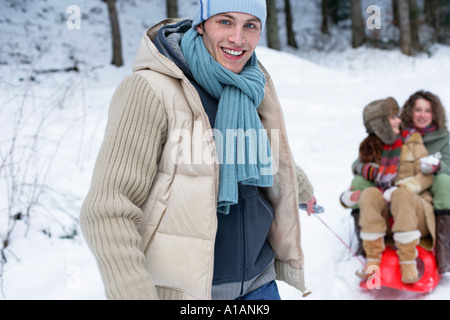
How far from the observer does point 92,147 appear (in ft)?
18.5

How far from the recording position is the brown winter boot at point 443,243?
3.49 m

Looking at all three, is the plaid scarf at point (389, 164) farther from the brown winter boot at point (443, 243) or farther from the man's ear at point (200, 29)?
the man's ear at point (200, 29)

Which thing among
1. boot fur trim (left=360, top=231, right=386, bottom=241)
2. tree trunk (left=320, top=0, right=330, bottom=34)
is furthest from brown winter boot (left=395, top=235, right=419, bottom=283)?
tree trunk (left=320, top=0, right=330, bottom=34)

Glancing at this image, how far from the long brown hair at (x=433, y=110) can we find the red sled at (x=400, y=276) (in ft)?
3.61

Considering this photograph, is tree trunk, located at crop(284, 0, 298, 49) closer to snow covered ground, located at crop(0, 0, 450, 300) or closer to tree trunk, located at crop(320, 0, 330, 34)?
tree trunk, located at crop(320, 0, 330, 34)

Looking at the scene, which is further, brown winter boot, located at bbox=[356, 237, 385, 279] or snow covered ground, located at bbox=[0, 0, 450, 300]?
brown winter boot, located at bbox=[356, 237, 385, 279]

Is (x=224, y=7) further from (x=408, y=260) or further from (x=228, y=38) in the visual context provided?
(x=408, y=260)

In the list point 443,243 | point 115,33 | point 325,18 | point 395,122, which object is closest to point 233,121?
point 443,243

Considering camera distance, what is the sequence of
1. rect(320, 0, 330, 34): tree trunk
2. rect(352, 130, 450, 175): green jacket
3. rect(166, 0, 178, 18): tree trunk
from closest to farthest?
rect(352, 130, 450, 175): green jacket, rect(166, 0, 178, 18): tree trunk, rect(320, 0, 330, 34): tree trunk

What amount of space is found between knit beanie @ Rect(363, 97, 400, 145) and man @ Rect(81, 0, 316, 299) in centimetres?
247

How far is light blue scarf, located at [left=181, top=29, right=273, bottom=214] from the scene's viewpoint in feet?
5.07

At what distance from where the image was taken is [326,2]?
1936 centimetres

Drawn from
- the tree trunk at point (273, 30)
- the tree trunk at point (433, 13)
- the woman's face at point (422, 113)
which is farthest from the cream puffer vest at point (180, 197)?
the tree trunk at point (433, 13)
